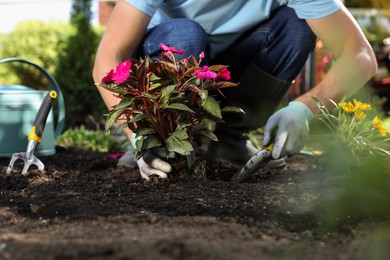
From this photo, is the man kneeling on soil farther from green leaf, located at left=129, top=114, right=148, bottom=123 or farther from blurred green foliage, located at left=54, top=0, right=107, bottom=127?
blurred green foliage, located at left=54, top=0, right=107, bottom=127

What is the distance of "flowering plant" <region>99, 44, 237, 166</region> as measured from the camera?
76.4 inches

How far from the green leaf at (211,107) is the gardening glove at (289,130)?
0.35 m

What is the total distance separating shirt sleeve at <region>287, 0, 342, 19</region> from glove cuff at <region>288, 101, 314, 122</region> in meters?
0.40

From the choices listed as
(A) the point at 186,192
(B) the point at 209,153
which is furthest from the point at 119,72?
(B) the point at 209,153

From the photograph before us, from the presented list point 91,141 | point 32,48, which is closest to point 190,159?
point 91,141

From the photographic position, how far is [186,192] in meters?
1.91

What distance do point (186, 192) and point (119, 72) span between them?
0.46m

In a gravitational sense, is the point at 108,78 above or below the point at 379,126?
above

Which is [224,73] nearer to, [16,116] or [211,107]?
[211,107]

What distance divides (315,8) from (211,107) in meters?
0.82

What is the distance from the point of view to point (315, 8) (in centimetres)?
247

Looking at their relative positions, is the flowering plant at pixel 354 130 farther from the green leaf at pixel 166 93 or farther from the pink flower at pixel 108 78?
the pink flower at pixel 108 78

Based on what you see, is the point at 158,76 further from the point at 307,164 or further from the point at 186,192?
the point at 307,164

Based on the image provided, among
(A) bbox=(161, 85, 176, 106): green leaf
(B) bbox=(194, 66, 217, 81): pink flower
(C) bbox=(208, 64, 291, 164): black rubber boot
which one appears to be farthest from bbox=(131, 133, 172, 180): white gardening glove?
(C) bbox=(208, 64, 291, 164): black rubber boot
